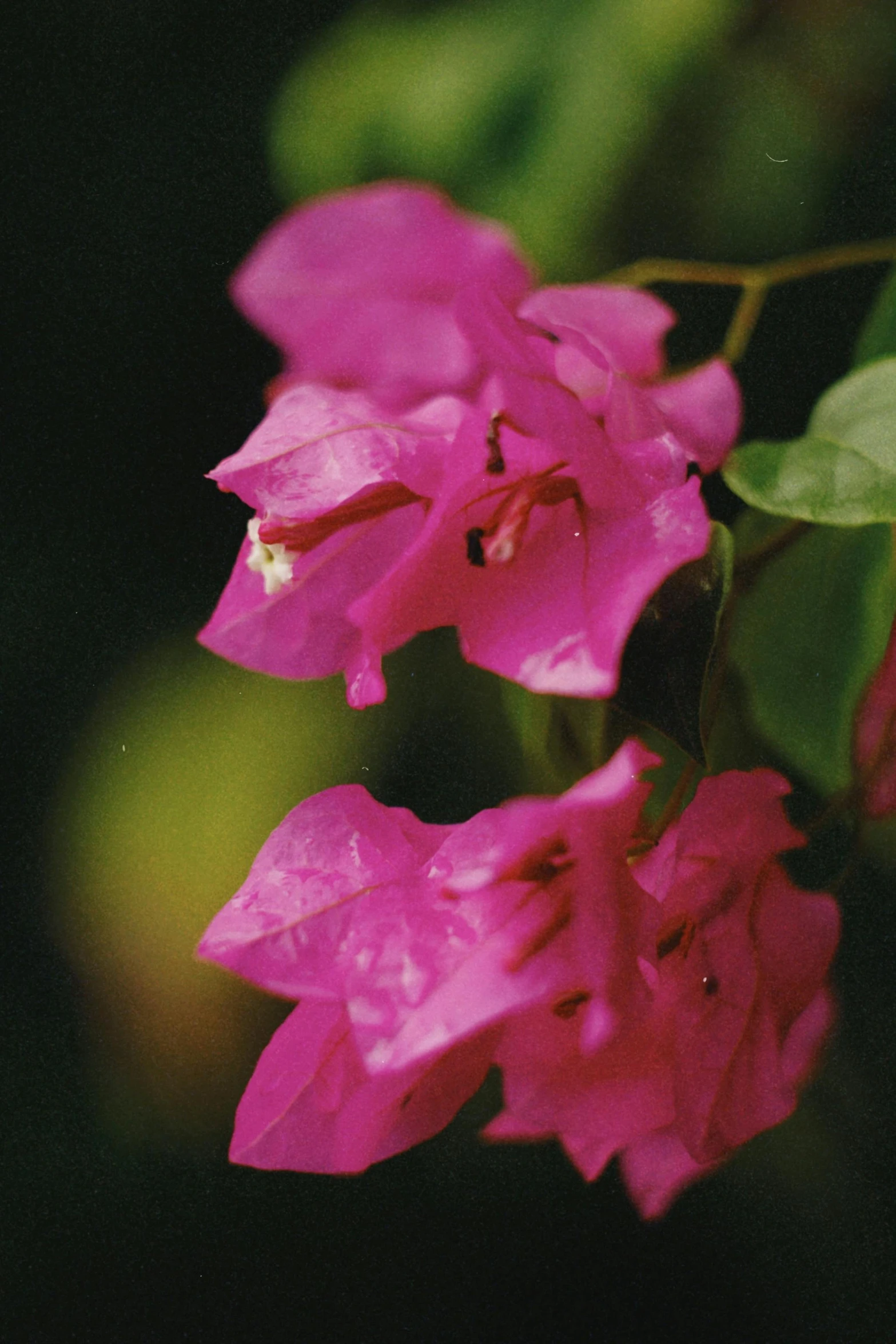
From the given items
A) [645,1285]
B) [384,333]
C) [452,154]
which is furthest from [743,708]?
[452,154]

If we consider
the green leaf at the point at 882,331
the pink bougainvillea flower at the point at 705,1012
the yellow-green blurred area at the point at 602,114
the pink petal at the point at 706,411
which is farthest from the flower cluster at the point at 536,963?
the yellow-green blurred area at the point at 602,114

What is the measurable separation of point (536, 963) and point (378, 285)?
1.45 ft

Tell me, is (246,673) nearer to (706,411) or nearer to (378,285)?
(378,285)

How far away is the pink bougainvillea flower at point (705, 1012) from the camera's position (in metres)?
0.34

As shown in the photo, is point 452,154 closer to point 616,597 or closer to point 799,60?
point 799,60

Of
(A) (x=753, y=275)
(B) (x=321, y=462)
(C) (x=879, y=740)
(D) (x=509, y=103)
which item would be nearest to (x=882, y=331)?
(A) (x=753, y=275)

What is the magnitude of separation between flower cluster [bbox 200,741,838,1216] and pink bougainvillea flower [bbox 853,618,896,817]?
8 centimetres

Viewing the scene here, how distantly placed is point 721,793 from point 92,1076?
0.59 m

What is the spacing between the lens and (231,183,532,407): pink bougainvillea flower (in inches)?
24.3

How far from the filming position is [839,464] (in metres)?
0.37

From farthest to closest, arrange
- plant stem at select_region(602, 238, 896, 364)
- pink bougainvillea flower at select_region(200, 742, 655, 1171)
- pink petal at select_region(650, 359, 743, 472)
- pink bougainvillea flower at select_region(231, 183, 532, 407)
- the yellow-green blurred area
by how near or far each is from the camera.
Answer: the yellow-green blurred area → pink bougainvillea flower at select_region(231, 183, 532, 407) → plant stem at select_region(602, 238, 896, 364) → pink petal at select_region(650, 359, 743, 472) → pink bougainvillea flower at select_region(200, 742, 655, 1171)

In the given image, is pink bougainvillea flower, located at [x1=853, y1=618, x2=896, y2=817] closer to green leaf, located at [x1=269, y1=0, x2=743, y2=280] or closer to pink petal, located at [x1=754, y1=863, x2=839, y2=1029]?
pink petal, located at [x1=754, y1=863, x2=839, y2=1029]

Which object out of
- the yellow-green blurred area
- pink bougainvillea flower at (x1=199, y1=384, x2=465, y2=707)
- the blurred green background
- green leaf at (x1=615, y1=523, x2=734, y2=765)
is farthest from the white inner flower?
the yellow-green blurred area

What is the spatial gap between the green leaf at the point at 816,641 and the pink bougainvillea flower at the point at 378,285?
228mm
